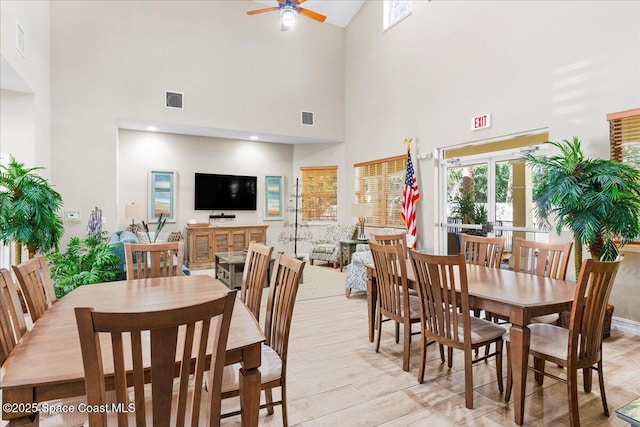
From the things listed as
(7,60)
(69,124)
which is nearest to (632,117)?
(7,60)

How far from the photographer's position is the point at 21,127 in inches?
187

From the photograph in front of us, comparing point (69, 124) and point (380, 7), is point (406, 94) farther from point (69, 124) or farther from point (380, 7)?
point (69, 124)

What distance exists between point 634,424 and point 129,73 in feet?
24.8

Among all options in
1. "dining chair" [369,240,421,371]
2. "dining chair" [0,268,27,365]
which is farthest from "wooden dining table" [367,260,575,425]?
"dining chair" [0,268,27,365]

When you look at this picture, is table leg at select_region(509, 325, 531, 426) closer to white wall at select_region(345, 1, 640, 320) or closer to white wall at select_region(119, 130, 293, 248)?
white wall at select_region(345, 1, 640, 320)

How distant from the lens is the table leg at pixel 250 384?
1402mm

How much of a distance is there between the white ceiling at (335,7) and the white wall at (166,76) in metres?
0.27

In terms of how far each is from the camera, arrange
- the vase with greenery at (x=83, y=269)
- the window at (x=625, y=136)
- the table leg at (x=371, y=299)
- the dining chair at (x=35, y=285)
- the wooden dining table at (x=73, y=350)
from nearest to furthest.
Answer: the wooden dining table at (x=73, y=350) < the dining chair at (x=35, y=285) < the table leg at (x=371, y=299) < the window at (x=625, y=136) < the vase with greenery at (x=83, y=269)

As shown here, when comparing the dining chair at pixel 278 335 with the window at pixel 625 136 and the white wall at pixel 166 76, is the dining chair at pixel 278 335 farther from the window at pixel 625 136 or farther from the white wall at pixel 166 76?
the white wall at pixel 166 76

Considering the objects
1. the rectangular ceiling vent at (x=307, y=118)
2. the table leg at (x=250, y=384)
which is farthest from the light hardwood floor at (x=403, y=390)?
the rectangular ceiling vent at (x=307, y=118)

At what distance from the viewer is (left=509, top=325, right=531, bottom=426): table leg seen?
2064 millimetres

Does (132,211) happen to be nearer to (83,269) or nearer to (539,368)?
(83,269)

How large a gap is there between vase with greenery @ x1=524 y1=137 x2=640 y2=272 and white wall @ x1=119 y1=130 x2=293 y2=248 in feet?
20.5

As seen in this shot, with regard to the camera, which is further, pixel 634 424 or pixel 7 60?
pixel 7 60
